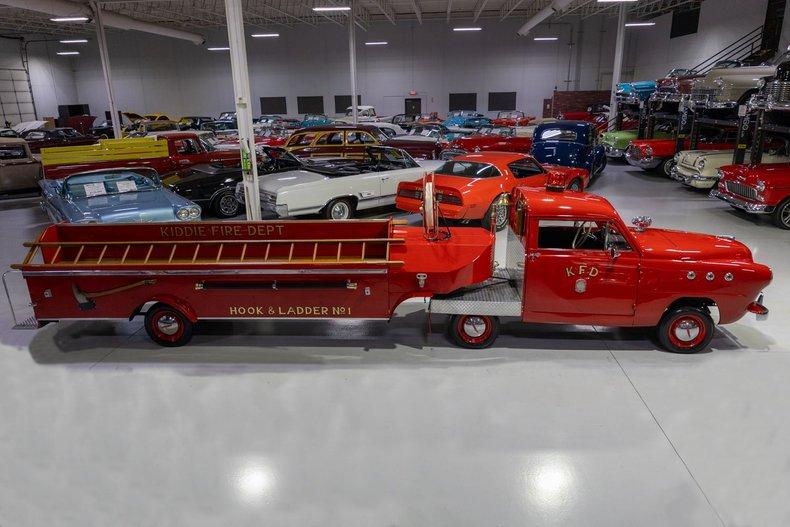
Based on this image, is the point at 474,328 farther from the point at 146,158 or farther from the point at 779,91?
the point at 146,158

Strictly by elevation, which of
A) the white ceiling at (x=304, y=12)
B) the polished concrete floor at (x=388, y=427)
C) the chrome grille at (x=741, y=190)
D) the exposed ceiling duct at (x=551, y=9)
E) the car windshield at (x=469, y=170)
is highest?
the white ceiling at (x=304, y=12)

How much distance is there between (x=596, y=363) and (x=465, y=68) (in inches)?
1167

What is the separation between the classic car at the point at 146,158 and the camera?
39.6ft

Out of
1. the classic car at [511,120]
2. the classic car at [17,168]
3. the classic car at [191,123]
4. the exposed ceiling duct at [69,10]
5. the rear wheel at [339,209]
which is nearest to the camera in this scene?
the rear wheel at [339,209]

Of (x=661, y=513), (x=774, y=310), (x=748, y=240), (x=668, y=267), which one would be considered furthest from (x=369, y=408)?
(x=748, y=240)

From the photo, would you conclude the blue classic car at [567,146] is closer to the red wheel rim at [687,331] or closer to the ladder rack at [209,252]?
the red wheel rim at [687,331]

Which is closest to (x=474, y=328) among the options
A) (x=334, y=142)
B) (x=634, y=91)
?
(x=334, y=142)

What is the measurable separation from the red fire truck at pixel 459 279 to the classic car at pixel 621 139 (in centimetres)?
1475

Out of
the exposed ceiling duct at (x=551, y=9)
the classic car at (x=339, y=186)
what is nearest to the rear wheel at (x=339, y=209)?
the classic car at (x=339, y=186)

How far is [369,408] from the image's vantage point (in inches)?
173

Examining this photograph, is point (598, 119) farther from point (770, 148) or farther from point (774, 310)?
point (774, 310)

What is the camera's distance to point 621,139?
19.0 metres

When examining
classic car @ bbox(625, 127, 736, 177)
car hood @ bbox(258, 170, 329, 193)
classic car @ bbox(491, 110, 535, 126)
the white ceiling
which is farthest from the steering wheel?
the white ceiling

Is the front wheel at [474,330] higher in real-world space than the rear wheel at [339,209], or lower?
lower
